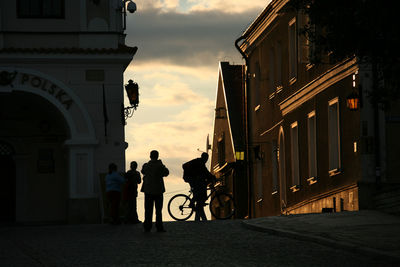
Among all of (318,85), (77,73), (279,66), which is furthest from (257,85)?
(77,73)

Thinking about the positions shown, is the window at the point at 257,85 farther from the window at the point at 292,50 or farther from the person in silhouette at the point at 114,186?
the person in silhouette at the point at 114,186

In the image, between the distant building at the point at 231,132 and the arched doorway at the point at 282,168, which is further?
the distant building at the point at 231,132

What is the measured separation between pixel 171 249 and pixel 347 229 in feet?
14.3

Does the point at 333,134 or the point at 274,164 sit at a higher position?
the point at 333,134

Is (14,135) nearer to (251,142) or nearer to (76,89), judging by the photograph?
(76,89)

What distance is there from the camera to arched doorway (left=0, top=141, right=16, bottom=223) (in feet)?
125

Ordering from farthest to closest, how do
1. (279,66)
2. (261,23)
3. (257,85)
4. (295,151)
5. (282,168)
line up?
(257,85), (261,23), (279,66), (282,168), (295,151)

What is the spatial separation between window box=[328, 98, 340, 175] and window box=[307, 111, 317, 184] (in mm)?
2014

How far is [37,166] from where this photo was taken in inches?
1483

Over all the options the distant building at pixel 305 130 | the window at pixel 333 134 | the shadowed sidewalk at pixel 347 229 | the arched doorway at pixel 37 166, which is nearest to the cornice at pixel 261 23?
the distant building at pixel 305 130

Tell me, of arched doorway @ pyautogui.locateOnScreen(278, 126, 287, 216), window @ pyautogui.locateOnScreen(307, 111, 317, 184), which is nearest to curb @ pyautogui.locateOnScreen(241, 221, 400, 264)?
window @ pyautogui.locateOnScreen(307, 111, 317, 184)

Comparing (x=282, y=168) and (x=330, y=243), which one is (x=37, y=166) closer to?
(x=282, y=168)

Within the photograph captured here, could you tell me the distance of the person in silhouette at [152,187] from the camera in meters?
25.1

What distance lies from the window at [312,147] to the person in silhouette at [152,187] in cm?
1131
